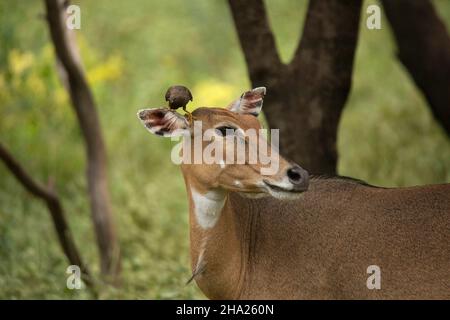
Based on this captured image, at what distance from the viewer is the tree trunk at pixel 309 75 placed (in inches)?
214

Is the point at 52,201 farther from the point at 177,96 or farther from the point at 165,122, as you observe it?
the point at 177,96

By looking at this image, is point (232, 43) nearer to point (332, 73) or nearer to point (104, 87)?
point (104, 87)

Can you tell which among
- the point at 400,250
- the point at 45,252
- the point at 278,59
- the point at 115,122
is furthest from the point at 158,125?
the point at 115,122

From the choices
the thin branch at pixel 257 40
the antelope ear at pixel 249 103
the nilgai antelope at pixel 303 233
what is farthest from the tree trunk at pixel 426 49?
the antelope ear at pixel 249 103


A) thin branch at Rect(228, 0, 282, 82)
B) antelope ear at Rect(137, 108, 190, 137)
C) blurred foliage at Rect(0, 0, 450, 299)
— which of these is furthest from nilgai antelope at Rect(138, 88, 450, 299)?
blurred foliage at Rect(0, 0, 450, 299)

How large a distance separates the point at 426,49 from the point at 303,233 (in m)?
3.16

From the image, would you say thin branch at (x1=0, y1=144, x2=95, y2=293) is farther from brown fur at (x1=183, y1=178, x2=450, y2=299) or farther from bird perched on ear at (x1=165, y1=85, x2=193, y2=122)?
bird perched on ear at (x1=165, y1=85, x2=193, y2=122)

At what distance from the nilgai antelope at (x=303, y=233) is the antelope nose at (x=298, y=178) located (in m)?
0.04

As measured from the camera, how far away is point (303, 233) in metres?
4.33

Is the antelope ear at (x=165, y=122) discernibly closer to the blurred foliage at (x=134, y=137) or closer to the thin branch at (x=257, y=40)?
the thin branch at (x=257, y=40)

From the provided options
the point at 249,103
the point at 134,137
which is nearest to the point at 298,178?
the point at 249,103

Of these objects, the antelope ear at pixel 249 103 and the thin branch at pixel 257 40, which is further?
the thin branch at pixel 257 40

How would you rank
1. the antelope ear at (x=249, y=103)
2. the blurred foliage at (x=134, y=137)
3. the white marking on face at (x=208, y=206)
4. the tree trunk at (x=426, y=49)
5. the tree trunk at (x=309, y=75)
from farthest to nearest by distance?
the blurred foliage at (x=134, y=137)
the tree trunk at (x=426, y=49)
the tree trunk at (x=309, y=75)
the antelope ear at (x=249, y=103)
the white marking on face at (x=208, y=206)

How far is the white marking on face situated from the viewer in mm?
4180
